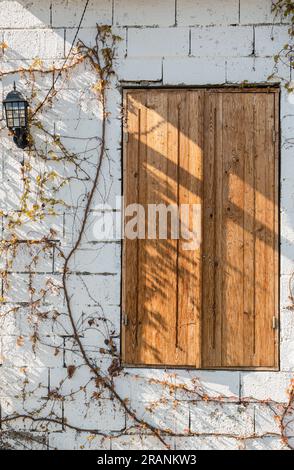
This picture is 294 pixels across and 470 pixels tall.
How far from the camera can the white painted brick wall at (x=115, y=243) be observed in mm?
3828

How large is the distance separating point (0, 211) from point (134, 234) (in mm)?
1152

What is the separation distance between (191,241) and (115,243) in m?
0.63

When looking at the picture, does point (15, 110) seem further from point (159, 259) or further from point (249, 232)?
point (249, 232)

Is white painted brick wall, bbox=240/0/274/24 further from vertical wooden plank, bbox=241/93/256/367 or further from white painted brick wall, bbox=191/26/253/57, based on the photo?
vertical wooden plank, bbox=241/93/256/367

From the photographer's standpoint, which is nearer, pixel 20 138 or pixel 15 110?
pixel 15 110

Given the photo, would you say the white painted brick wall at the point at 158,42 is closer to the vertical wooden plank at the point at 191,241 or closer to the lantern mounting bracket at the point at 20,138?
the vertical wooden plank at the point at 191,241

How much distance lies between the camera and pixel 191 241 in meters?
3.88

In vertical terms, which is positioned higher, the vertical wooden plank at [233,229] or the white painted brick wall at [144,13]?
the white painted brick wall at [144,13]

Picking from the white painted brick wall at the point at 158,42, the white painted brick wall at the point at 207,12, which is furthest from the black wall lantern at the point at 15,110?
the white painted brick wall at the point at 207,12

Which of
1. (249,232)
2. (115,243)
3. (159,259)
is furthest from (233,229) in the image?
(115,243)

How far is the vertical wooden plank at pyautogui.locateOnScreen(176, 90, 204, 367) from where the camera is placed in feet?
12.7

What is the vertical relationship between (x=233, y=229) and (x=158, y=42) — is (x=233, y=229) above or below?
below

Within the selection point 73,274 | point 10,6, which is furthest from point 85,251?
point 10,6
